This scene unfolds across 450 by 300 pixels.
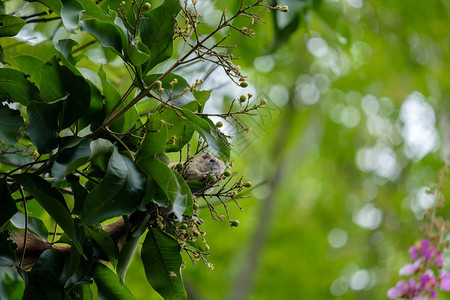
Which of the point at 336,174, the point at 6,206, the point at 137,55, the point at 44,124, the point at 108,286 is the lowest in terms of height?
the point at 336,174

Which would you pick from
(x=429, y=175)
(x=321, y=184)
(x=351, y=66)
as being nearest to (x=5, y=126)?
(x=351, y=66)

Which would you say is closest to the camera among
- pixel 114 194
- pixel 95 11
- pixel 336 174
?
pixel 114 194

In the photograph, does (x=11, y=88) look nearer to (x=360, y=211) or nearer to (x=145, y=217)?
(x=145, y=217)

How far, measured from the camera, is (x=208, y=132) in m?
0.74

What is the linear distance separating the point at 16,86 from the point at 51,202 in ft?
0.61

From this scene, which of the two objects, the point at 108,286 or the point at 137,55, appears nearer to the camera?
the point at 137,55

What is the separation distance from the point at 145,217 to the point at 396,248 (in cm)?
434

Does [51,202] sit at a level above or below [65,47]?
below

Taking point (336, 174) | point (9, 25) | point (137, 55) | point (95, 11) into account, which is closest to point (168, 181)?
point (137, 55)

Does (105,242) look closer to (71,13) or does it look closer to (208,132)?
(208,132)

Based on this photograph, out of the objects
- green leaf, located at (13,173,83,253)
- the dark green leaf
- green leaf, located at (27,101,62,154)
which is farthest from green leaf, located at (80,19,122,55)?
the dark green leaf

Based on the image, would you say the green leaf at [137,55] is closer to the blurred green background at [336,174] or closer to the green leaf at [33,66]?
the green leaf at [33,66]

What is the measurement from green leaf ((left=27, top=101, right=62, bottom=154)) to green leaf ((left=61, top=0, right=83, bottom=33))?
0.36 ft

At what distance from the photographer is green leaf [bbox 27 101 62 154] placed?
0.69 meters
